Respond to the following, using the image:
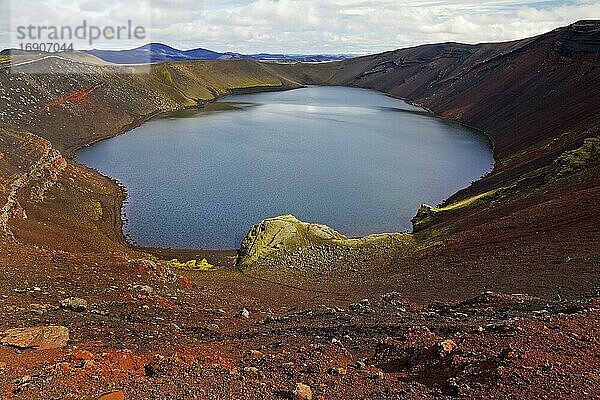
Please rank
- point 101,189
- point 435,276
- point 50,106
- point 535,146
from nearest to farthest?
point 435,276, point 101,189, point 535,146, point 50,106

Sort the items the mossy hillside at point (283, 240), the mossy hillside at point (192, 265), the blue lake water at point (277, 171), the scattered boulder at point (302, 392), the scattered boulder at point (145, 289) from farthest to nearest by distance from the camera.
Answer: the blue lake water at point (277, 171), the mossy hillside at point (283, 240), the mossy hillside at point (192, 265), the scattered boulder at point (145, 289), the scattered boulder at point (302, 392)

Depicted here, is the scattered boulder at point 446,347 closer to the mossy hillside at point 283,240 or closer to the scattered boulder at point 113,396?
the scattered boulder at point 113,396

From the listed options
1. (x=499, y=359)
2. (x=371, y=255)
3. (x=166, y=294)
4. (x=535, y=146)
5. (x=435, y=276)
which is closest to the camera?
(x=499, y=359)

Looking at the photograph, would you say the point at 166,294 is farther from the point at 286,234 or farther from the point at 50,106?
the point at 50,106

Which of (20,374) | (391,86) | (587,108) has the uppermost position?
(391,86)

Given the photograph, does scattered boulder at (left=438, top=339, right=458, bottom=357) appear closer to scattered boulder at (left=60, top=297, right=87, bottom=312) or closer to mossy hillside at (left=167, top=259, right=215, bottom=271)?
scattered boulder at (left=60, top=297, right=87, bottom=312)

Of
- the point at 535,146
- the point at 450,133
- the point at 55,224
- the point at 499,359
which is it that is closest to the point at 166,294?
the point at 499,359

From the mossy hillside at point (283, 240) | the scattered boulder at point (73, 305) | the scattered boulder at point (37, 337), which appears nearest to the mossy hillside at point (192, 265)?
the mossy hillside at point (283, 240)

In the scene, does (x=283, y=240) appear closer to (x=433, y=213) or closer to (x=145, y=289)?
(x=433, y=213)
